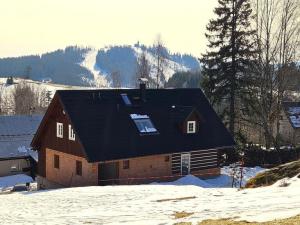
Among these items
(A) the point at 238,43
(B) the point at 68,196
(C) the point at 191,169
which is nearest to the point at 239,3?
(A) the point at 238,43

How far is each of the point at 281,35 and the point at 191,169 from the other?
1736 cm

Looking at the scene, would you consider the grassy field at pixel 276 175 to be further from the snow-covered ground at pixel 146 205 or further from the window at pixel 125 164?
the window at pixel 125 164

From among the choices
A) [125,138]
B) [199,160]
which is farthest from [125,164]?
[199,160]

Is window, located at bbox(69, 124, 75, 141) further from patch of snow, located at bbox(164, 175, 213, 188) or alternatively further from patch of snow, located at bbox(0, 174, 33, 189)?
patch of snow, located at bbox(0, 174, 33, 189)

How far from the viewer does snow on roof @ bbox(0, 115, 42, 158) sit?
4372 centimetres

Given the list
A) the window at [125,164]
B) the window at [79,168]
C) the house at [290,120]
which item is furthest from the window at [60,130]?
the house at [290,120]

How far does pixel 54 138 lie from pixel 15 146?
41.6 feet

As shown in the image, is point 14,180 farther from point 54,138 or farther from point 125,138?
point 125,138

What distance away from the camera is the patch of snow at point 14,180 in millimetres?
39469

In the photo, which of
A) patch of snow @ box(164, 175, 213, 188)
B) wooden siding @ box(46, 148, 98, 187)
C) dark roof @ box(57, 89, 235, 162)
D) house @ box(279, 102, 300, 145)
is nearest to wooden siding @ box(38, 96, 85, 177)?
wooden siding @ box(46, 148, 98, 187)

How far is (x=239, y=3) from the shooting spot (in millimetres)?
42625

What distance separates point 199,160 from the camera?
33562 mm

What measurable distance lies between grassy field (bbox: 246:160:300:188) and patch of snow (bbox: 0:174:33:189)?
25.9m

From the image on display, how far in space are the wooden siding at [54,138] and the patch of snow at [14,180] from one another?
457cm
